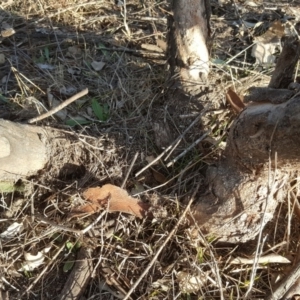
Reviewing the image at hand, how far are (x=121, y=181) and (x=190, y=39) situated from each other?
85cm

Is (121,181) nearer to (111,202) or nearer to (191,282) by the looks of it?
(111,202)

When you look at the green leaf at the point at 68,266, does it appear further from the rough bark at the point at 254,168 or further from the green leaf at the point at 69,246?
the rough bark at the point at 254,168

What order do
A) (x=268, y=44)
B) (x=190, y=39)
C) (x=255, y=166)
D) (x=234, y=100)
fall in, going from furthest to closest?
(x=268, y=44)
(x=190, y=39)
(x=234, y=100)
(x=255, y=166)

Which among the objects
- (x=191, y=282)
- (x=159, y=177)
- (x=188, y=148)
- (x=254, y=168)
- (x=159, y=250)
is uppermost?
(x=254, y=168)

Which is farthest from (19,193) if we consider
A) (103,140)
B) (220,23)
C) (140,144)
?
(220,23)

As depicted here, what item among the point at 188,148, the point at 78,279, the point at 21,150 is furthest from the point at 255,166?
the point at 21,150

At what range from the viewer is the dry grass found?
1.88 meters

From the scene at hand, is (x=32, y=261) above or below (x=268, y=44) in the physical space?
below

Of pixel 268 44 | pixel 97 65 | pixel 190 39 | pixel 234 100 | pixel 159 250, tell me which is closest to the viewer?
pixel 159 250

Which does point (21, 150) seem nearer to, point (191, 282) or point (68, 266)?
point (68, 266)

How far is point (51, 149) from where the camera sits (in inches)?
81.3

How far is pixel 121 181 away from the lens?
6.77 feet

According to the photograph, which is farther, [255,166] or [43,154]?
[43,154]

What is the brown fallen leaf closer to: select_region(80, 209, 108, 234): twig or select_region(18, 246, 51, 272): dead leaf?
select_region(80, 209, 108, 234): twig
